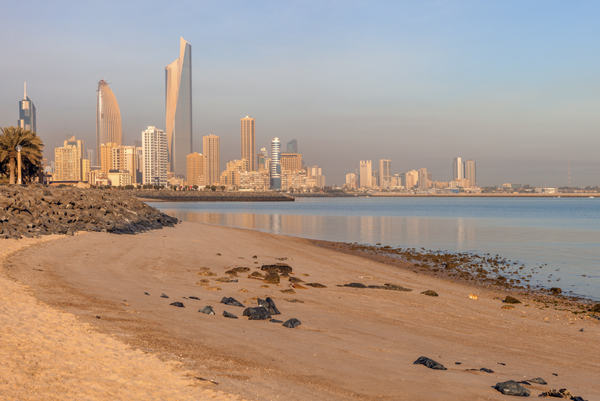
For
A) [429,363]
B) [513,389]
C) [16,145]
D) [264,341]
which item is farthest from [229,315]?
[16,145]

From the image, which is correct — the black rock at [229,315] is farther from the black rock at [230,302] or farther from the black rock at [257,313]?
the black rock at [230,302]

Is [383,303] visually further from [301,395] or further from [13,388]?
[13,388]

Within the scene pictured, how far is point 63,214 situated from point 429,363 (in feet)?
86.5

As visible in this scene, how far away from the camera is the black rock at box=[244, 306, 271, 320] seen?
1048cm

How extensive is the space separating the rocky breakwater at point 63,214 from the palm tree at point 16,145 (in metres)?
29.3

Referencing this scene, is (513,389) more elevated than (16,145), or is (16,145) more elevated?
(16,145)

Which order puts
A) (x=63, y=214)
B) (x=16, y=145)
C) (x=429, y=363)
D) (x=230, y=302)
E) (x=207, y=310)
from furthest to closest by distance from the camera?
(x=16, y=145), (x=63, y=214), (x=230, y=302), (x=207, y=310), (x=429, y=363)

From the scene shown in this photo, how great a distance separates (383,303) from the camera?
555 inches

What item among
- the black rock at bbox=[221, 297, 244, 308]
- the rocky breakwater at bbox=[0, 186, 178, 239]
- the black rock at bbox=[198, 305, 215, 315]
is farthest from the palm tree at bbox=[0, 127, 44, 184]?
the black rock at bbox=[198, 305, 215, 315]

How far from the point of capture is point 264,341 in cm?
871

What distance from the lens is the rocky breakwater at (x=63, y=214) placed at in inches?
896

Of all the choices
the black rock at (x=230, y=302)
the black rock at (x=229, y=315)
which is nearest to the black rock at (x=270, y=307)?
the black rock at (x=230, y=302)

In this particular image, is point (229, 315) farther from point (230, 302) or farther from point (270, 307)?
point (230, 302)

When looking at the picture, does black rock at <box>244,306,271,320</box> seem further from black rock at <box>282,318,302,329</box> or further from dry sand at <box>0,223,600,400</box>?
black rock at <box>282,318,302,329</box>
